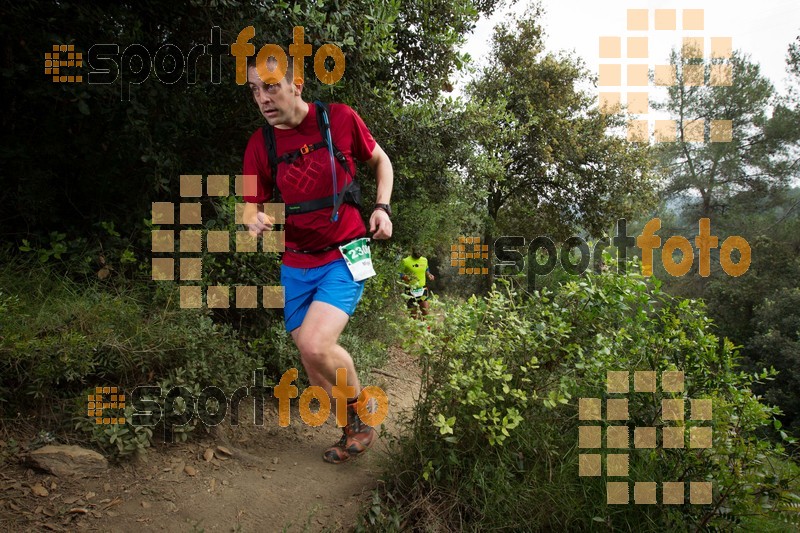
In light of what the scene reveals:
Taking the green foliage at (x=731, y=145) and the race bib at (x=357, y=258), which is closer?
the race bib at (x=357, y=258)

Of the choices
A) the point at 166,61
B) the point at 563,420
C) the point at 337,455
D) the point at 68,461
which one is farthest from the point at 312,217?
the point at 166,61

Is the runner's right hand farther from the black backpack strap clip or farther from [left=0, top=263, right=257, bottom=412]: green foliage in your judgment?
[left=0, top=263, right=257, bottom=412]: green foliage

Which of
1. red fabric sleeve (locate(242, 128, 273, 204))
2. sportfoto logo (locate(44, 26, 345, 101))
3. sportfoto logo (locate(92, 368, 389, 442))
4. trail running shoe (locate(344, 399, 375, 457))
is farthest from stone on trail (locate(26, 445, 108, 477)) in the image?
sportfoto logo (locate(44, 26, 345, 101))

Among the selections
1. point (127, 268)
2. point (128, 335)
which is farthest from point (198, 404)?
point (127, 268)

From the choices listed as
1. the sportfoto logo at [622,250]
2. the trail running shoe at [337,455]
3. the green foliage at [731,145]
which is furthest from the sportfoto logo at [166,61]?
the green foliage at [731,145]

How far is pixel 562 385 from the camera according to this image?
2.81m

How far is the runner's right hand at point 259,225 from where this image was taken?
287cm

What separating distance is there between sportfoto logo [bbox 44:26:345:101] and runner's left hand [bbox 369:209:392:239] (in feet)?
3.07

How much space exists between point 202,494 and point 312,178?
2.01 meters

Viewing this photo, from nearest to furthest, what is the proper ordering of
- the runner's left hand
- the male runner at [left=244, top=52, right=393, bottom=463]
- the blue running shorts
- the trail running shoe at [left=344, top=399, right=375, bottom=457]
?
the runner's left hand
the male runner at [left=244, top=52, right=393, bottom=463]
the blue running shorts
the trail running shoe at [left=344, top=399, right=375, bottom=457]

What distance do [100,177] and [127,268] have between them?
2.74 ft

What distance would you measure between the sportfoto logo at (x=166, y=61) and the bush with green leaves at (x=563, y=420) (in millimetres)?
2049

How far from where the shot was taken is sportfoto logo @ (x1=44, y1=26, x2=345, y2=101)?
360 centimetres

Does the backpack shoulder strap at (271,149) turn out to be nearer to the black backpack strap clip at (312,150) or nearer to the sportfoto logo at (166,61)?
the black backpack strap clip at (312,150)
